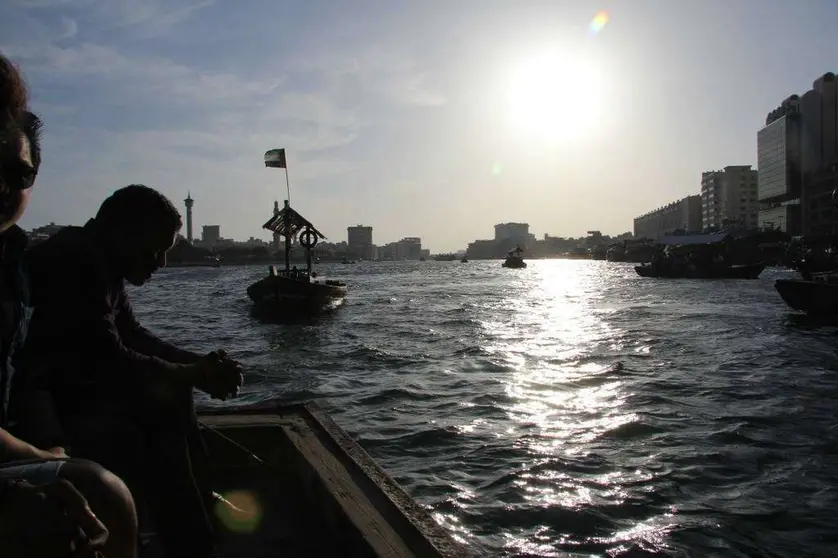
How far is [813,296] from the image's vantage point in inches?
817

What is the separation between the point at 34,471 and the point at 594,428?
23.6 ft

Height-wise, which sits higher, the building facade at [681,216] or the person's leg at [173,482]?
the building facade at [681,216]

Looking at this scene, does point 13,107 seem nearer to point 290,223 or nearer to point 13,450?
point 13,450

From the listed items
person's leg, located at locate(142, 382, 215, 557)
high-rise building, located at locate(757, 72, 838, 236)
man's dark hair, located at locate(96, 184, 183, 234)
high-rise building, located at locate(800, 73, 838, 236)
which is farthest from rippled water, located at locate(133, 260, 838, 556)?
high-rise building, located at locate(757, 72, 838, 236)

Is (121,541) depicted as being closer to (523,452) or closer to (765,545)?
(765,545)

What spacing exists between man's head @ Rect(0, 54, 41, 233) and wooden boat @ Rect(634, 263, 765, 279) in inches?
2438

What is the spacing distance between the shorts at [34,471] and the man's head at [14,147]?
0.60 metres

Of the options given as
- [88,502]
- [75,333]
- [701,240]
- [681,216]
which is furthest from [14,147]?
[681,216]

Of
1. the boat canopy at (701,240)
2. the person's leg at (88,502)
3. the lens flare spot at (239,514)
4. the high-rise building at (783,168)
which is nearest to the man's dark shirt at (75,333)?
the person's leg at (88,502)

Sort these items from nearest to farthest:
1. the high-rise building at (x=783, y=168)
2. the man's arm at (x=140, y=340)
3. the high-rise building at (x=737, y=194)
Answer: the man's arm at (x=140, y=340), the high-rise building at (x=783, y=168), the high-rise building at (x=737, y=194)

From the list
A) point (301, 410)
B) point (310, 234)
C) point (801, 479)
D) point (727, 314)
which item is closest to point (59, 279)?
point (301, 410)

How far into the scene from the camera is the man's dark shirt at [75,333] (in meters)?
2.21

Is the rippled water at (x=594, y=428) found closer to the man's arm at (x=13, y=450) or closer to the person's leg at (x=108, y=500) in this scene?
the person's leg at (x=108, y=500)

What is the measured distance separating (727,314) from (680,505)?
2165 centimetres
